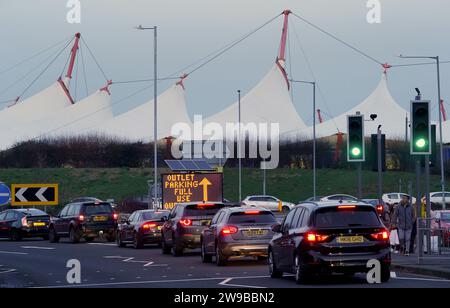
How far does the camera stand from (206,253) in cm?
3069

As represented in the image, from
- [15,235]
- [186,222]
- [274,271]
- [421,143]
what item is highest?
[421,143]

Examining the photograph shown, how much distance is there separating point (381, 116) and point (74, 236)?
198 feet

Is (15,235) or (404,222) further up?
(404,222)

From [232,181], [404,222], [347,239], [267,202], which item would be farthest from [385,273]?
[232,181]

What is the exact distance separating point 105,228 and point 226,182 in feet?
159

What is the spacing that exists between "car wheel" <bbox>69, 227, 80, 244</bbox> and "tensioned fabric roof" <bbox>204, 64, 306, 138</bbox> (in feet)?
180

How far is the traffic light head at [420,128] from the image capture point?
26.5 metres

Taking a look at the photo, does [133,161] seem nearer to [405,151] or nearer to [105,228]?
[405,151]

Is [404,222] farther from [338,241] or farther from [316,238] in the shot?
[316,238]

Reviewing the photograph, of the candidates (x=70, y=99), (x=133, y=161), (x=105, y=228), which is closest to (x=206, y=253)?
(x=105, y=228)

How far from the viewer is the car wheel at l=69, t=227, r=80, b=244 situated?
46.1m

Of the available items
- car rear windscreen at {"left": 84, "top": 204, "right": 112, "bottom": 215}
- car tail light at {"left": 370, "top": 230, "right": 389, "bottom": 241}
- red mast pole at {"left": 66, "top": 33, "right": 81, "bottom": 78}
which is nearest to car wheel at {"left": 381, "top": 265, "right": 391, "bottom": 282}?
car tail light at {"left": 370, "top": 230, "right": 389, "bottom": 241}

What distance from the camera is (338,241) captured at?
871 inches

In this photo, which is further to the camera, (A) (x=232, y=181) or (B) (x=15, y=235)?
(A) (x=232, y=181)
